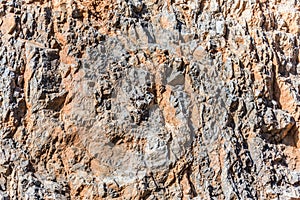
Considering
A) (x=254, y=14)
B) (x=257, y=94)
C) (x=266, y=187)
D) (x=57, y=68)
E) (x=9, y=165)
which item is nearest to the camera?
(x=9, y=165)

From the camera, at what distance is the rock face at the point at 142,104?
2.70 metres

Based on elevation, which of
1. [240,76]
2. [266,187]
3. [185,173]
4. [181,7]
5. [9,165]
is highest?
[181,7]

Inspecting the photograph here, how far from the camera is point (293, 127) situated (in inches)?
132

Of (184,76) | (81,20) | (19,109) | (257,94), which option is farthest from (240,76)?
(19,109)

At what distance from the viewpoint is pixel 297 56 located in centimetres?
372

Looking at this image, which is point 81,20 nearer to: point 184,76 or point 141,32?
point 141,32

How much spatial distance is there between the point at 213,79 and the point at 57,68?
1.15 meters

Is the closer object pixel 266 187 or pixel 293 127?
pixel 266 187

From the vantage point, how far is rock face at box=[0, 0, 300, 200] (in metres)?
2.70

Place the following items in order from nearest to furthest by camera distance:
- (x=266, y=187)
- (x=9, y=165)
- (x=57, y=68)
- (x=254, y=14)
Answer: (x=9, y=165) → (x=57, y=68) → (x=266, y=187) → (x=254, y=14)

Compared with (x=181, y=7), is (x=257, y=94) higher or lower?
lower

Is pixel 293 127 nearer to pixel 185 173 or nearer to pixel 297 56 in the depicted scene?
pixel 297 56

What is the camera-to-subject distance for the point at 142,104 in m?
2.94

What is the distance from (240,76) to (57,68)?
1377mm
